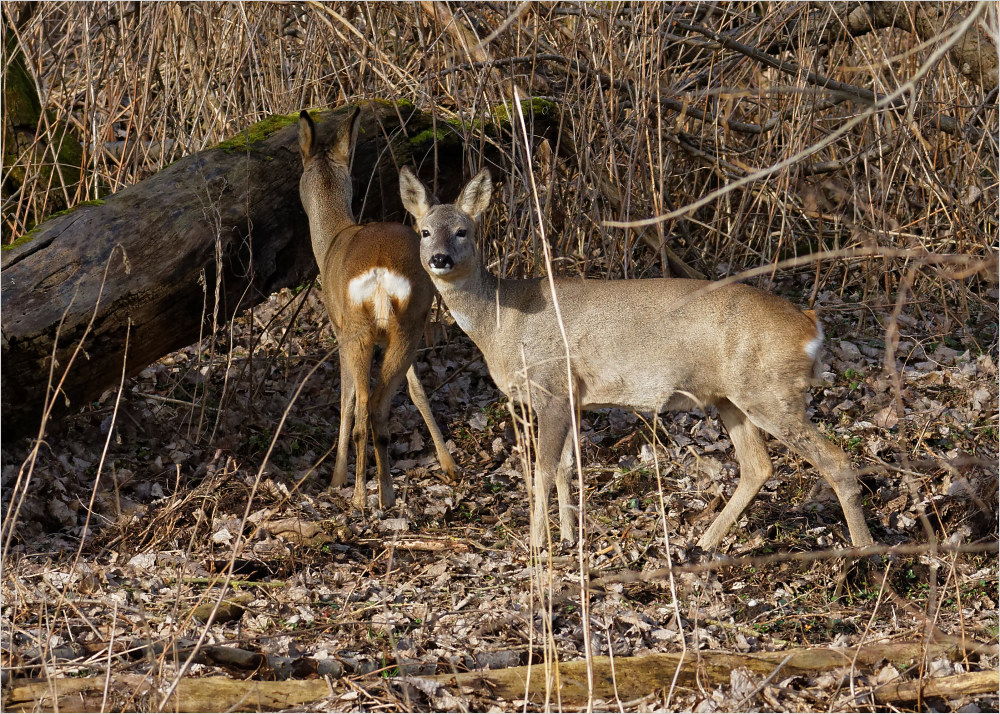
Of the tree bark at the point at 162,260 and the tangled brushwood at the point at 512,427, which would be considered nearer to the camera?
the tangled brushwood at the point at 512,427

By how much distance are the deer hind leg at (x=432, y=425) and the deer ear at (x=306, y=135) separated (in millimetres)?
1477

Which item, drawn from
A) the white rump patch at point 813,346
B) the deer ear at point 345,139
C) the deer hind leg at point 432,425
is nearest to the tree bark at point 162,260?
the deer ear at point 345,139

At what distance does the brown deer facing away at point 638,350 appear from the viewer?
4.76 metres

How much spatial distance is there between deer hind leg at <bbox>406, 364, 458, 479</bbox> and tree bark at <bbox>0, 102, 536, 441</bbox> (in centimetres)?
103

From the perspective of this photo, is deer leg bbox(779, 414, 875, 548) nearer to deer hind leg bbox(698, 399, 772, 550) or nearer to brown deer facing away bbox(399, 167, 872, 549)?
brown deer facing away bbox(399, 167, 872, 549)

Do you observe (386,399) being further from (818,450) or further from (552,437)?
(818,450)

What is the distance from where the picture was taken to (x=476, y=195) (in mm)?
5348

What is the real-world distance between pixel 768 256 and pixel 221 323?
3.70 m

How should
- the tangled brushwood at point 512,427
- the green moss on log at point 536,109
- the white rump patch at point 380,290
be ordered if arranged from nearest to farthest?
1. the tangled brushwood at point 512,427
2. the white rump patch at point 380,290
3. the green moss on log at point 536,109

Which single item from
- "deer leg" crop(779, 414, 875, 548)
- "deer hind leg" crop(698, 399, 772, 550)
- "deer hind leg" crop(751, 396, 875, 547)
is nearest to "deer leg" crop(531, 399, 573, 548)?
"deer hind leg" crop(698, 399, 772, 550)

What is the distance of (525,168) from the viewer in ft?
20.2

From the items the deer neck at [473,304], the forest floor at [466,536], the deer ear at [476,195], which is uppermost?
the deer ear at [476,195]

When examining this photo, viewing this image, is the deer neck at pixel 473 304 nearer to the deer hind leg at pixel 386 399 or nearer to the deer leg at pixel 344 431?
the deer hind leg at pixel 386 399

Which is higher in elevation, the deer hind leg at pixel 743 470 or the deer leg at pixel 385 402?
the deer leg at pixel 385 402
